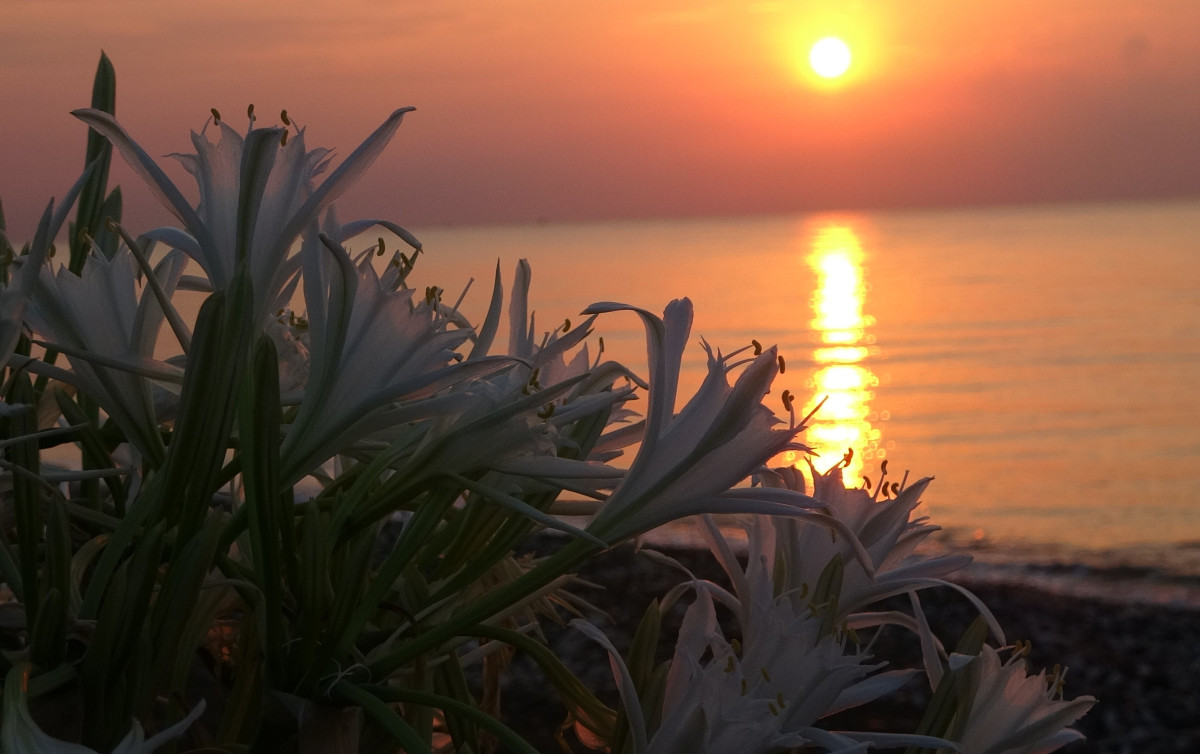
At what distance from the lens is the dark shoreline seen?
3.04 m

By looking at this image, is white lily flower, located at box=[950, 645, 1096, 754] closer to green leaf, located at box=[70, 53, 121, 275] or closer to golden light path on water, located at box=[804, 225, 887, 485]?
golden light path on water, located at box=[804, 225, 887, 485]

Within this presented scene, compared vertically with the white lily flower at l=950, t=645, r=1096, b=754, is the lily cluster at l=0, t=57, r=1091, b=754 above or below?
above

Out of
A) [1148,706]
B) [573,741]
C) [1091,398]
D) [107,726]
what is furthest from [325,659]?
[1091,398]

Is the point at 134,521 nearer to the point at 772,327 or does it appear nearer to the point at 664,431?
the point at 664,431

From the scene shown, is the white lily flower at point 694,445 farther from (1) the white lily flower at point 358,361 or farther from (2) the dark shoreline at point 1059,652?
(2) the dark shoreline at point 1059,652

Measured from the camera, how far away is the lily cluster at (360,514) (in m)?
0.35

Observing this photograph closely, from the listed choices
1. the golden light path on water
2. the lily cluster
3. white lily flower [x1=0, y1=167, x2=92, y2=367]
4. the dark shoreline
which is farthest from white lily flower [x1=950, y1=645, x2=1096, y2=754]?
the dark shoreline

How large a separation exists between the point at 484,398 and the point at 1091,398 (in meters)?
11.8

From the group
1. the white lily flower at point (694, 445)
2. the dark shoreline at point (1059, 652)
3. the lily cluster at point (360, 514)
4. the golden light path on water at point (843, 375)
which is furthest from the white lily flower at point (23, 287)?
the dark shoreline at point (1059, 652)

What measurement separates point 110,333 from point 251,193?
8cm

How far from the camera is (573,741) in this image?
2598 millimetres

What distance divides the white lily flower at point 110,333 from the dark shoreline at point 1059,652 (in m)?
2.27

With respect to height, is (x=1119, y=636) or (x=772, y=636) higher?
(x=772, y=636)

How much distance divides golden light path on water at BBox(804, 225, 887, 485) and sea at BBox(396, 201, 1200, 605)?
5 centimetres
